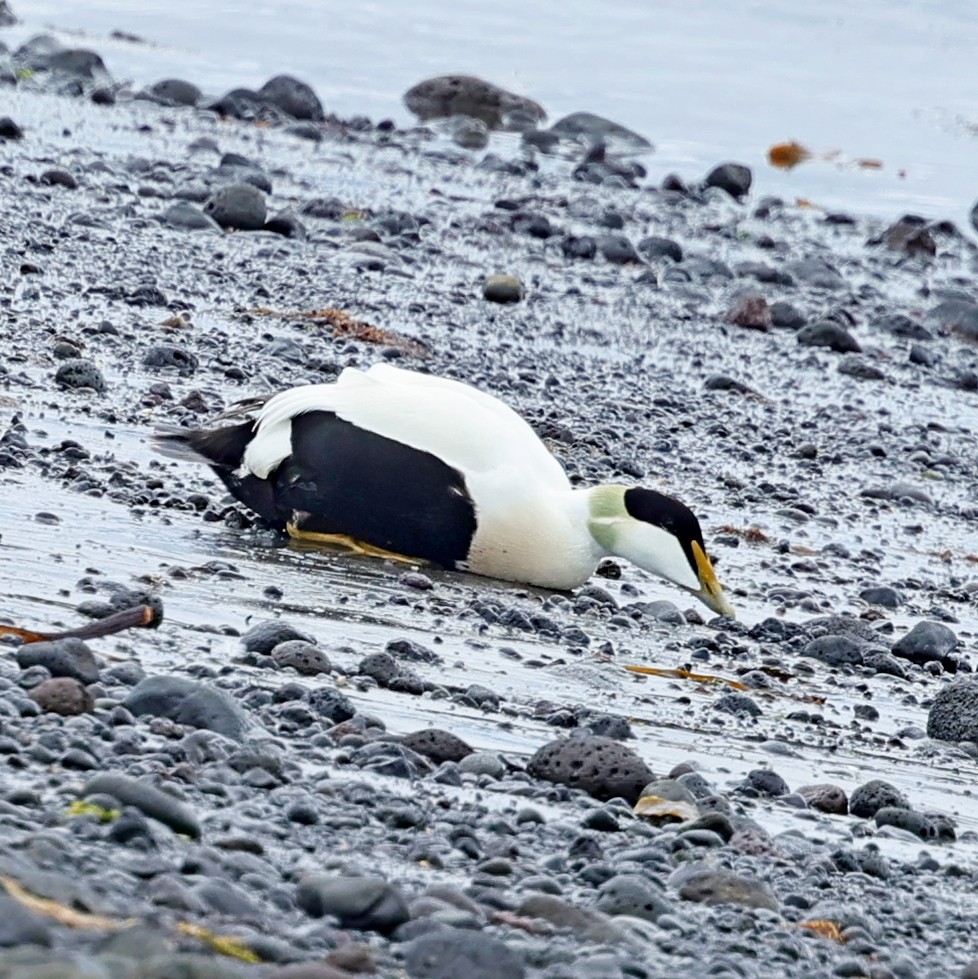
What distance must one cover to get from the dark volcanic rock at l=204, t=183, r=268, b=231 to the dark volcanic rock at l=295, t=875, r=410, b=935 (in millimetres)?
9108

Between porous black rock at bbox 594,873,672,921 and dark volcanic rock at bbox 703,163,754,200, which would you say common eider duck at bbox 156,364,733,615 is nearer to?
porous black rock at bbox 594,873,672,921

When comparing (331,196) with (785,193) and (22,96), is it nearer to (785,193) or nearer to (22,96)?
(22,96)

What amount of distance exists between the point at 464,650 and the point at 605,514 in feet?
3.29

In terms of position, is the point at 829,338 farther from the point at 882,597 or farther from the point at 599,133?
the point at 599,133

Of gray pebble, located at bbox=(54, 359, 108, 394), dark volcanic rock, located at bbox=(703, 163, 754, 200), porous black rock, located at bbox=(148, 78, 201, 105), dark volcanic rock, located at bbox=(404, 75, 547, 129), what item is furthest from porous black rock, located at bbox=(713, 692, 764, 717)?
dark volcanic rock, located at bbox=(404, 75, 547, 129)

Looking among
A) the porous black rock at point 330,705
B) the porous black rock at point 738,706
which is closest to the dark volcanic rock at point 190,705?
the porous black rock at point 330,705

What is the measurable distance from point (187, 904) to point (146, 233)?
856 cm

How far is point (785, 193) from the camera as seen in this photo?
68.2 feet

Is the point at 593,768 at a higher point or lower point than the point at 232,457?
lower

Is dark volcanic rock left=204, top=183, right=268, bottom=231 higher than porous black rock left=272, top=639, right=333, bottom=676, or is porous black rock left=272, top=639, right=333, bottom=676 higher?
dark volcanic rock left=204, top=183, right=268, bottom=231

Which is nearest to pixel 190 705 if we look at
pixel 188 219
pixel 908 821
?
pixel 908 821

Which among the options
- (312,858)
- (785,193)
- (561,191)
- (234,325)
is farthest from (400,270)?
(785,193)

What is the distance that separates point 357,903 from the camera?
287 centimetres

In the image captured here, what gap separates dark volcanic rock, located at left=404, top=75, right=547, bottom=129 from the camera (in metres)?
22.5
